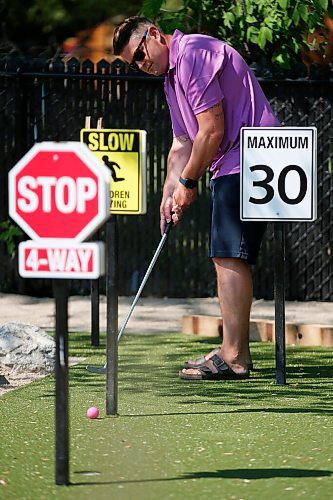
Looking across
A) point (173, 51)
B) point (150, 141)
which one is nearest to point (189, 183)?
point (173, 51)

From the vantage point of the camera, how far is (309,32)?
1202cm

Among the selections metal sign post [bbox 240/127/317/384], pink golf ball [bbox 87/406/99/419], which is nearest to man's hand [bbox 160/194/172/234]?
metal sign post [bbox 240/127/317/384]

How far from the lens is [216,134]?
7.68 meters

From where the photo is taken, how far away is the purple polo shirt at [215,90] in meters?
7.69

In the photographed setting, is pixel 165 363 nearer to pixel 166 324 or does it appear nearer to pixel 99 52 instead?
pixel 166 324

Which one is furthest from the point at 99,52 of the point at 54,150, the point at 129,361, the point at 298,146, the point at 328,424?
the point at 54,150

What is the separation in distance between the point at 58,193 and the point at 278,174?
2.69 meters

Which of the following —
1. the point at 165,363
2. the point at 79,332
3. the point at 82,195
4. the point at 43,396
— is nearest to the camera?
the point at 82,195

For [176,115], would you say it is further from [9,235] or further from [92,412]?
[9,235]

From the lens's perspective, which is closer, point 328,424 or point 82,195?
point 82,195

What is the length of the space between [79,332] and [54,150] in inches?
219

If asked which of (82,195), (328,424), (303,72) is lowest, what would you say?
(328,424)

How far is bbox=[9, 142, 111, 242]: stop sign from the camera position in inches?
198

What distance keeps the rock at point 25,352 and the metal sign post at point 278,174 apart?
1568 mm
